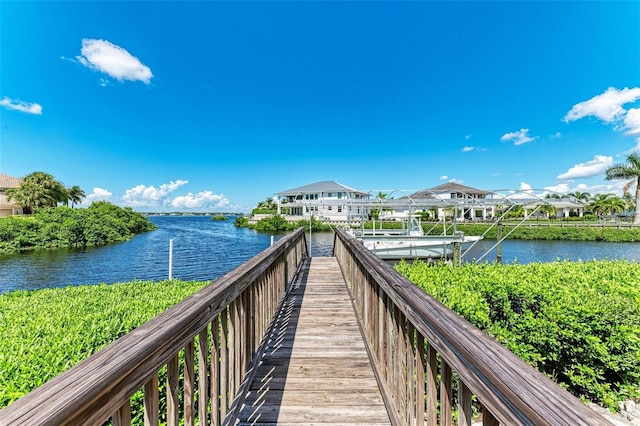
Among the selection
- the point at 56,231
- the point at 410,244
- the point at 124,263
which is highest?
the point at 56,231

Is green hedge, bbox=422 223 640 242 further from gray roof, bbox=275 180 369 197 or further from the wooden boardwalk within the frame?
the wooden boardwalk

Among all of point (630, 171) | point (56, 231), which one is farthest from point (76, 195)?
point (630, 171)

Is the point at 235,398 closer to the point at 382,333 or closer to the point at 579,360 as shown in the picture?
the point at 382,333

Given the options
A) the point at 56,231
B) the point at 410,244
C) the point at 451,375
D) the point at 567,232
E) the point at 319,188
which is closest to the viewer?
the point at 451,375

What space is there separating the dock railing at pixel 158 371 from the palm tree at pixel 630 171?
45.5m

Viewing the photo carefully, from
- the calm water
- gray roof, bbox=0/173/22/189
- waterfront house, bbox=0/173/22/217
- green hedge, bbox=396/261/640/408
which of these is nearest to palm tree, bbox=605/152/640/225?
the calm water

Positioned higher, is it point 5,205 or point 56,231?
point 5,205

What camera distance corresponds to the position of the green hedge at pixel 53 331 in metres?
1.66

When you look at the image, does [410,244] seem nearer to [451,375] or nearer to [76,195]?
[451,375]

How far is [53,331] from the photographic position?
2.22 meters

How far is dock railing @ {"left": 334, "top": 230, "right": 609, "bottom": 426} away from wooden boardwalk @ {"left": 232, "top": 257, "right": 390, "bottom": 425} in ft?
0.74

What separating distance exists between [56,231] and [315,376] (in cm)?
3033

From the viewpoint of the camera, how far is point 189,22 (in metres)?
16.9

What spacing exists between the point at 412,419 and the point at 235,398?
1.20 metres
